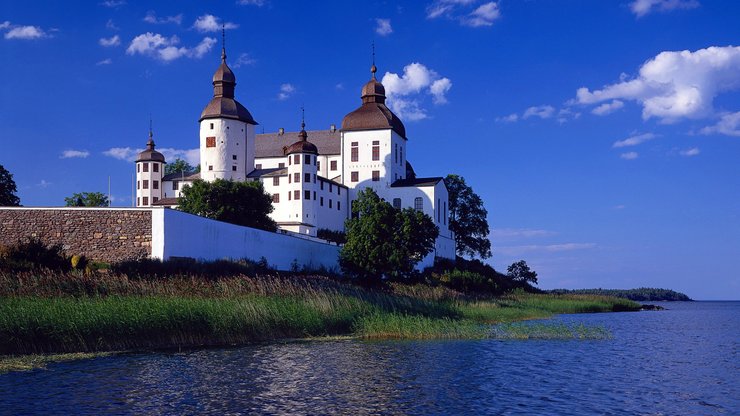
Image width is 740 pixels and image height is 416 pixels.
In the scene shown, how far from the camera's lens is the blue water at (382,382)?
1572 cm

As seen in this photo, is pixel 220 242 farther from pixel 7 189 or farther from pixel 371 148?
pixel 371 148

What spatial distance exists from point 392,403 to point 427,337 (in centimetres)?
1258

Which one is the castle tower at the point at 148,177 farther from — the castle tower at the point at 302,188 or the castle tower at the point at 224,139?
the castle tower at the point at 302,188

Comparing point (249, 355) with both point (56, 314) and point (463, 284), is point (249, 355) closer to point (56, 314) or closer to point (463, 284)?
point (56, 314)

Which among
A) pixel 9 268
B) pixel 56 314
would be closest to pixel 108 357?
pixel 56 314

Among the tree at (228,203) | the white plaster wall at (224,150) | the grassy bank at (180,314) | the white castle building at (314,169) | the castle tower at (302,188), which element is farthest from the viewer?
the white plaster wall at (224,150)

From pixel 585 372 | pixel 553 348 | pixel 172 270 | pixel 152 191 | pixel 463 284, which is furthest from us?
pixel 152 191

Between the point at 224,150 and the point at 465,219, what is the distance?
29.2m

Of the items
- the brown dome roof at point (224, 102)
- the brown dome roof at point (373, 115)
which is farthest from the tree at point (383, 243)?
the brown dome roof at point (224, 102)

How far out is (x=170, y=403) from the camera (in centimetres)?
1564

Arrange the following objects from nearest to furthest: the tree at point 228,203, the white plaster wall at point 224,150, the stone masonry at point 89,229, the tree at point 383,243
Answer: the stone masonry at point 89,229
the tree at point 383,243
the tree at point 228,203
the white plaster wall at point 224,150

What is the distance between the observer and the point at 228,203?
212 feet

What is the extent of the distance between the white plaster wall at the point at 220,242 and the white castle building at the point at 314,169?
17273 mm

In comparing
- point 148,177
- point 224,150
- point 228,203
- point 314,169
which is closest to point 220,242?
point 228,203
